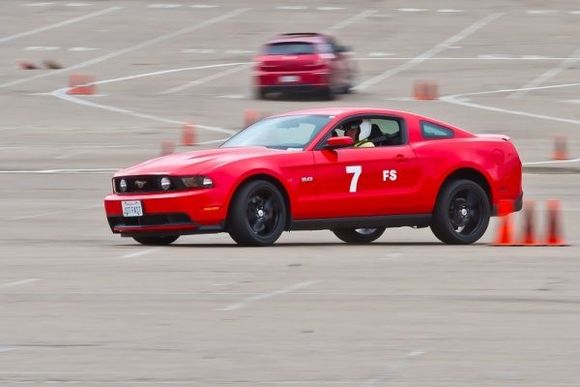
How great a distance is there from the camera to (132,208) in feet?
49.6

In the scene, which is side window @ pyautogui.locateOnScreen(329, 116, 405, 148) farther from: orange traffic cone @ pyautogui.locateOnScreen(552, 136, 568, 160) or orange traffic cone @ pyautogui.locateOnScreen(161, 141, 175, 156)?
orange traffic cone @ pyautogui.locateOnScreen(552, 136, 568, 160)

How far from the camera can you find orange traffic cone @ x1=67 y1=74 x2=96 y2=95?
39.4 m

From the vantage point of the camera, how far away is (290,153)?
15297 mm

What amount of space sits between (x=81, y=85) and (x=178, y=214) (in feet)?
84.8

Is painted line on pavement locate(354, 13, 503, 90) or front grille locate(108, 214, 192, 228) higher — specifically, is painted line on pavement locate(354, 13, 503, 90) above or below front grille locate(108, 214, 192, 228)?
below

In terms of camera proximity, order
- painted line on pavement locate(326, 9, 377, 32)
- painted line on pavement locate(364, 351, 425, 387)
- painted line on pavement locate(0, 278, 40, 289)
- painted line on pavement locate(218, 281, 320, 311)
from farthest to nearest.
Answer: painted line on pavement locate(326, 9, 377, 32)
painted line on pavement locate(0, 278, 40, 289)
painted line on pavement locate(218, 281, 320, 311)
painted line on pavement locate(364, 351, 425, 387)

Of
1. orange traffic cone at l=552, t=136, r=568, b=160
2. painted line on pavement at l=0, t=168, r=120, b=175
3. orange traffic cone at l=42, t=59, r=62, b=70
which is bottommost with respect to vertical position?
orange traffic cone at l=552, t=136, r=568, b=160

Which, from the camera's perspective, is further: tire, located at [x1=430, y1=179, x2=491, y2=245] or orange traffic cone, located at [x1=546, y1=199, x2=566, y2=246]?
tire, located at [x1=430, y1=179, x2=491, y2=245]

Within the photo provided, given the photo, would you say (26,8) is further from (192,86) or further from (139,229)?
(139,229)

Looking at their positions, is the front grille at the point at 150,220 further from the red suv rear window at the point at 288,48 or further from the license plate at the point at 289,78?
the red suv rear window at the point at 288,48

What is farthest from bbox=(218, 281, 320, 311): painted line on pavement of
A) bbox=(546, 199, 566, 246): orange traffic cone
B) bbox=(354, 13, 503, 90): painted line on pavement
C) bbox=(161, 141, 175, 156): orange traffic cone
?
bbox=(354, 13, 503, 90): painted line on pavement

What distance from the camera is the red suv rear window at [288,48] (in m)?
37.8

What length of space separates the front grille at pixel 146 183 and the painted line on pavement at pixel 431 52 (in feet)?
83.6

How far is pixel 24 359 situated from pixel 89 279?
3.74 m
